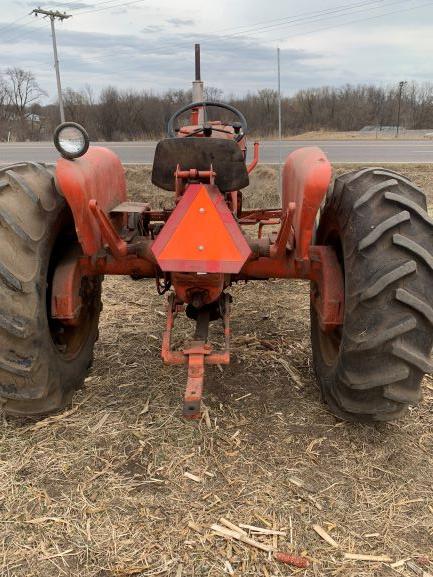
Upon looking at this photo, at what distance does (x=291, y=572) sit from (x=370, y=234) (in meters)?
1.48

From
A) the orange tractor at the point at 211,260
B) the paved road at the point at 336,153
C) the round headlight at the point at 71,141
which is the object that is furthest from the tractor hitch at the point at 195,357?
the paved road at the point at 336,153

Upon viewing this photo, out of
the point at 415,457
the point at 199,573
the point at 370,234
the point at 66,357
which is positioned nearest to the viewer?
the point at 199,573

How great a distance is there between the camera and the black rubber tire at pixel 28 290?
259cm

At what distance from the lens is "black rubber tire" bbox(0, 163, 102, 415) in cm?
259

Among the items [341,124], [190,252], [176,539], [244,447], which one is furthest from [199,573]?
[341,124]

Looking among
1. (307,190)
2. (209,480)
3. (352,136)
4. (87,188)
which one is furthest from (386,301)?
(352,136)

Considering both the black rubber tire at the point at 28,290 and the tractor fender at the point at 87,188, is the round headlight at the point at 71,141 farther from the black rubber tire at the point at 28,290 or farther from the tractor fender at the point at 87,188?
the black rubber tire at the point at 28,290

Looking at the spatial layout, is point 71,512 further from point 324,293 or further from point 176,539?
point 324,293

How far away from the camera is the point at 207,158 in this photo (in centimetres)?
292

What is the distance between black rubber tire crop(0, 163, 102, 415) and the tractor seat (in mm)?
620

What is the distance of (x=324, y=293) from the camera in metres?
2.89

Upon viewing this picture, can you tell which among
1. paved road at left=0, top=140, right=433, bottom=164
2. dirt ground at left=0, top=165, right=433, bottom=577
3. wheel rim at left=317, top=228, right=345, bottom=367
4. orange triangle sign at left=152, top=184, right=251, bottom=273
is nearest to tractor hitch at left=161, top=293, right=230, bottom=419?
dirt ground at left=0, top=165, right=433, bottom=577

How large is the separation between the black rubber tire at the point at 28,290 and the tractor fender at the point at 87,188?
0.19 metres

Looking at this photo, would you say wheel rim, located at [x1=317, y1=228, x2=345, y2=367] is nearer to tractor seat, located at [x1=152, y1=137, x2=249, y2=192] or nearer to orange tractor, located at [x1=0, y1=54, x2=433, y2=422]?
orange tractor, located at [x1=0, y1=54, x2=433, y2=422]
